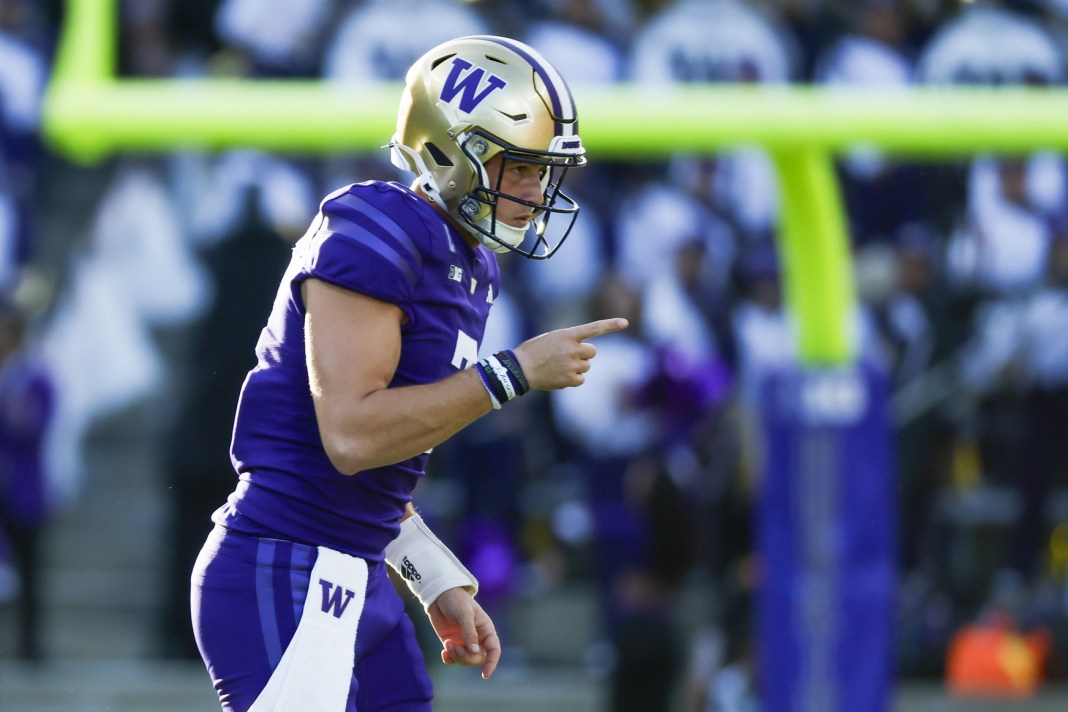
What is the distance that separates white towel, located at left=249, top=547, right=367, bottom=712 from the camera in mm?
3037

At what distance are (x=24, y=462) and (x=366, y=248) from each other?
517 centimetres

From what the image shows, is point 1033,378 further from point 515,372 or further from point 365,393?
point 365,393

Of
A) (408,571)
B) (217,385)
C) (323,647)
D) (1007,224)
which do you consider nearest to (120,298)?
(217,385)

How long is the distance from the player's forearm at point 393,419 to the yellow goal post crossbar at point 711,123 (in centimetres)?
298

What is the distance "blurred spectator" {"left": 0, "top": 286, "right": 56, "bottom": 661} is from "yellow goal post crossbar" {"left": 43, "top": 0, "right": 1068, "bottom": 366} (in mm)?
1864

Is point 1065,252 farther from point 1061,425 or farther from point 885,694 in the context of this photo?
point 885,694

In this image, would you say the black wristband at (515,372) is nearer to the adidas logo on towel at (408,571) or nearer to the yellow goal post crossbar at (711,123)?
the adidas logo on towel at (408,571)

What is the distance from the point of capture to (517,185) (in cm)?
327

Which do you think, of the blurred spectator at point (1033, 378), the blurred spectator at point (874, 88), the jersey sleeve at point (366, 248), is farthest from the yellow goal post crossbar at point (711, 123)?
the jersey sleeve at point (366, 248)

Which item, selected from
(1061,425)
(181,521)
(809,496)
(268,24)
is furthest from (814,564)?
(268,24)

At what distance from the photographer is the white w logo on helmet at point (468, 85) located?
10.7 ft

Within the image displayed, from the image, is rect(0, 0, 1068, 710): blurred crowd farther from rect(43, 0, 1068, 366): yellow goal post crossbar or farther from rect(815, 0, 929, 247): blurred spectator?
rect(43, 0, 1068, 366): yellow goal post crossbar

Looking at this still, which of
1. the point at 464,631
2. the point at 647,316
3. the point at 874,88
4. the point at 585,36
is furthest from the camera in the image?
the point at 647,316

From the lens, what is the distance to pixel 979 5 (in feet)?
22.5
